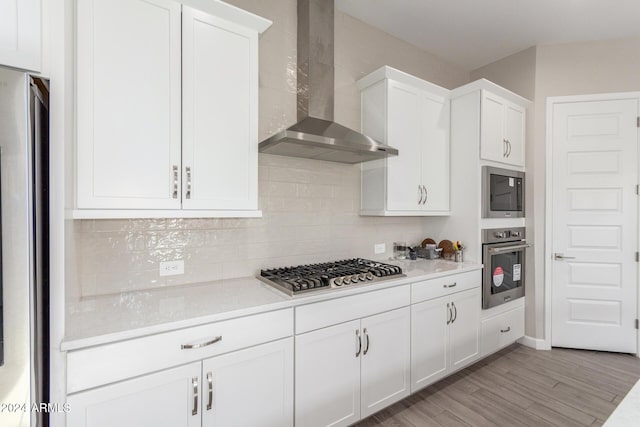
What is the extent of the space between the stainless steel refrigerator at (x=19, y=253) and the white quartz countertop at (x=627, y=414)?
5.00 ft

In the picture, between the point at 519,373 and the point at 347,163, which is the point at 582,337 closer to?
the point at 519,373

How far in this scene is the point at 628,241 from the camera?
2.92 meters

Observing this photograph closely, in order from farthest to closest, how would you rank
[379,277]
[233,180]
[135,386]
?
1. [379,277]
2. [233,180]
3. [135,386]

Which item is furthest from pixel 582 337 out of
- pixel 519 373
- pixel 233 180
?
pixel 233 180

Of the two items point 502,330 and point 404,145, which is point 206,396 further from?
point 502,330

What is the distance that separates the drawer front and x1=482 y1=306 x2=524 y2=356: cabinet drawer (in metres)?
1.15

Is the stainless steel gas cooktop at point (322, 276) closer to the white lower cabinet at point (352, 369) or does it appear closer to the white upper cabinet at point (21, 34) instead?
the white lower cabinet at point (352, 369)

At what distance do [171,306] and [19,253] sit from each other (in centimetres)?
69

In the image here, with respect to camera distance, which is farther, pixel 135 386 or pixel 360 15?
pixel 360 15

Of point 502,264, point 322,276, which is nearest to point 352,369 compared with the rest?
point 322,276

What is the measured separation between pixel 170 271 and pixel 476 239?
2.49 metres

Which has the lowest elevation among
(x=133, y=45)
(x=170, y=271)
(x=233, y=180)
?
(x=170, y=271)

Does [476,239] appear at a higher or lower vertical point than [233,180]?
lower

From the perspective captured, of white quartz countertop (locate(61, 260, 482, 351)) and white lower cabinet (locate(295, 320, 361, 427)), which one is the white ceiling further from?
white lower cabinet (locate(295, 320, 361, 427))
